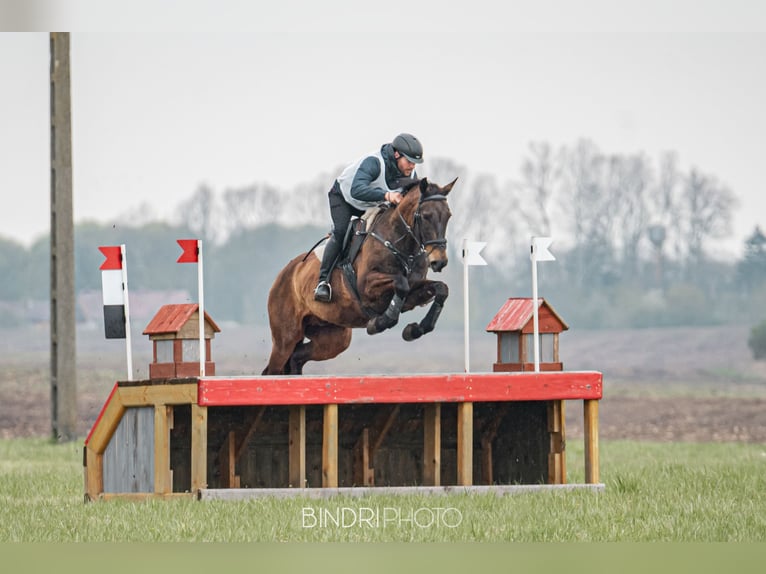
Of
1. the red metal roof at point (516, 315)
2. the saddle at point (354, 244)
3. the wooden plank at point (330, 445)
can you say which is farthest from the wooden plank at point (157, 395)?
the red metal roof at point (516, 315)

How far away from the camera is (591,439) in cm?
1088

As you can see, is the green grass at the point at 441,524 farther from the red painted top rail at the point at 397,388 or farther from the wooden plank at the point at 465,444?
the red painted top rail at the point at 397,388

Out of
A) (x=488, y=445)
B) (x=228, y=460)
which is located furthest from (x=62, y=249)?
(x=488, y=445)

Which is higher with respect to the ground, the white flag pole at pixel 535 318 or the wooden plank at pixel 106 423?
the white flag pole at pixel 535 318

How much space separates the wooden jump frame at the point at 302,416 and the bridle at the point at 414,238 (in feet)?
2.70

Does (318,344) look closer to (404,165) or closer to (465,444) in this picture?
(465,444)

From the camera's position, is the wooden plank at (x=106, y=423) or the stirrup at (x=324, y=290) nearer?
the wooden plank at (x=106, y=423)

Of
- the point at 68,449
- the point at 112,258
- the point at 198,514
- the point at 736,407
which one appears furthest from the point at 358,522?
the point at 736,407

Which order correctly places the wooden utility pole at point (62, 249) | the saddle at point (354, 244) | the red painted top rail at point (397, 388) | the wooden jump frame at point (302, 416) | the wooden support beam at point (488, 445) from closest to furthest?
the red painted top rail at point (397, 388) < the wooden jump frame at point (302, 416) < the saddle at point (354, 244) < the wooden support beam at point (488, 445) < the wooden utility pole at point (62, 249)

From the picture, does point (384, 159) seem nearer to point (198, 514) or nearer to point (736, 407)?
point (198, 514)

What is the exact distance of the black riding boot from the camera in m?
10.9

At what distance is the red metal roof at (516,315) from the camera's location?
10.9 meters

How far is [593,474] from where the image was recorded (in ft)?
35.9

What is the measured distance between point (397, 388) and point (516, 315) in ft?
4.28
